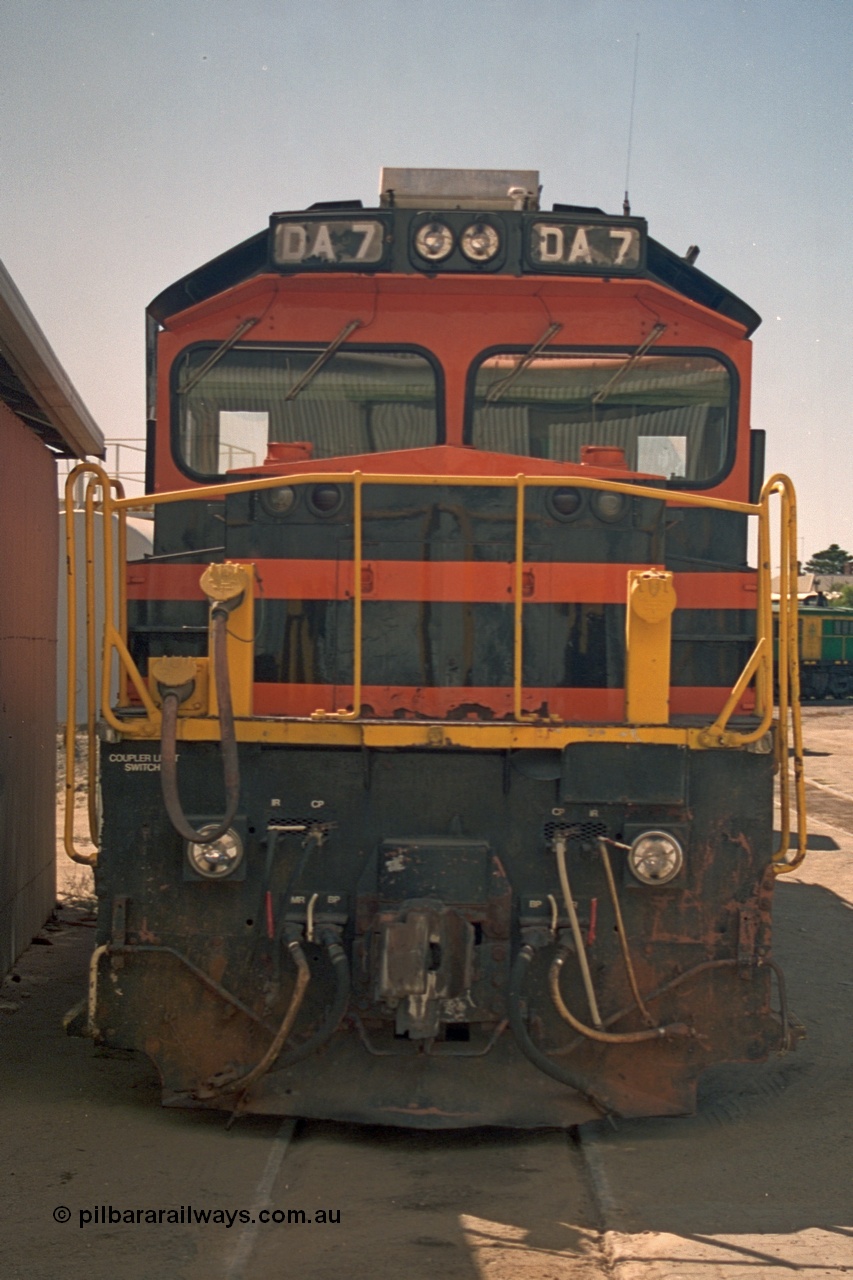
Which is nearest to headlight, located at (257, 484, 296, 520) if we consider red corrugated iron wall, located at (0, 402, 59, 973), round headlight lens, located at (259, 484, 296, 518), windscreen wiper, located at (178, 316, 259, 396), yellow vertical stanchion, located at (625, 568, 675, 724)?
round headlight lens, located at (259, 484, 296, 518)

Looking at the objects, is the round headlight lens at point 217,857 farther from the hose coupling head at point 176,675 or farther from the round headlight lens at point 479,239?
the round headlight lens at point 479,239

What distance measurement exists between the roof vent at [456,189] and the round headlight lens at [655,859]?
337 cm

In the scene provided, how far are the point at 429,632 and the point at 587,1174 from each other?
6.92 feet

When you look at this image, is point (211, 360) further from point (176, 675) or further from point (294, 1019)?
point (294, 1019)

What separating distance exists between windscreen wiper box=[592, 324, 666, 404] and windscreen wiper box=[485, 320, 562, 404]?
1.13 ft

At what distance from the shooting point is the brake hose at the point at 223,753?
4.59 meters

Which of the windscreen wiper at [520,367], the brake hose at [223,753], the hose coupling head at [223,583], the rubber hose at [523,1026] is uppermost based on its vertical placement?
the windscreen wiper at [520,367]

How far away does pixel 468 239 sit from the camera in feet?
19.9

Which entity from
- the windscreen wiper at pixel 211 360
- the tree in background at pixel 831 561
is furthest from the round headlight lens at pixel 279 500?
the tree in background at pixel 831 561

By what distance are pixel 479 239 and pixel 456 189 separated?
0.62m

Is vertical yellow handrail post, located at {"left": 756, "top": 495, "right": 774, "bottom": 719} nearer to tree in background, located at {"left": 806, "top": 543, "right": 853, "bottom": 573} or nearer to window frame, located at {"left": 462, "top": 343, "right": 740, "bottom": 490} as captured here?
window frame, located at {"left": 462, "top": 343, "right": 740, "bottom": 490}

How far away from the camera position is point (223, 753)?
4637 mm

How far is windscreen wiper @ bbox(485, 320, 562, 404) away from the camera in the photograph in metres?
6.05

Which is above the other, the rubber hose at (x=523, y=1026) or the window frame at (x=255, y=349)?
the window frame at (x=255, y=349)
